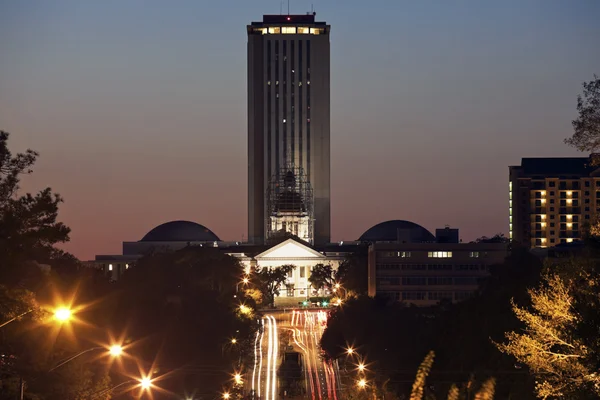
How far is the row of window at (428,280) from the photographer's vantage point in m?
163

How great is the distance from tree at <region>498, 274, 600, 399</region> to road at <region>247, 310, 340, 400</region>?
43310mm

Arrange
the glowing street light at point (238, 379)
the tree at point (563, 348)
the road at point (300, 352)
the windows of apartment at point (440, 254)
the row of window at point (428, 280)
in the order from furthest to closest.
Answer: the windows of apartment at point (440, 254) < the row of window at point (428, 280) < the road at point (300, 352) < the glowing street light at point (238, 379) < the tree at point (563, 348)

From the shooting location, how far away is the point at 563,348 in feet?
126

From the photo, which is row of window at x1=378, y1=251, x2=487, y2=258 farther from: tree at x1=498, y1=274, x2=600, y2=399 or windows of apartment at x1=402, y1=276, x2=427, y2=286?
tree at x1=498, y1=274, x2=600, y2=399

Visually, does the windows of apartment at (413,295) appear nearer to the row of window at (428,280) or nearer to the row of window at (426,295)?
the row of window at (426,295)

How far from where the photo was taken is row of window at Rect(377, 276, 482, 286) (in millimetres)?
163375

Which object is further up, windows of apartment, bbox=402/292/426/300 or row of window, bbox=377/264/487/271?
row of window, bbox=377/264/487/271

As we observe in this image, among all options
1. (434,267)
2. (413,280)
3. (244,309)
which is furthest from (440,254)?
(244,309)

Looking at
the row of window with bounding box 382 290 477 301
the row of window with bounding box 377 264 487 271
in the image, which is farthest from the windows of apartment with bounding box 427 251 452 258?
the row of window with bounding box 382 290 477 301

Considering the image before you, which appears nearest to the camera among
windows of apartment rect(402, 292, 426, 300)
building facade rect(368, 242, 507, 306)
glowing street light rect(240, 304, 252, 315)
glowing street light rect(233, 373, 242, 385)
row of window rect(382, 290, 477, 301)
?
glowing street light rect(233, 373, 242, 385)

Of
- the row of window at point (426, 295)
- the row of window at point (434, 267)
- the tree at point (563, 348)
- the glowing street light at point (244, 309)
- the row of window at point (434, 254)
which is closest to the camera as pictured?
the tree at point (563, 348)

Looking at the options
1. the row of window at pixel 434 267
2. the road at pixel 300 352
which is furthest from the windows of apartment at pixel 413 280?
the road at pixel 300 352

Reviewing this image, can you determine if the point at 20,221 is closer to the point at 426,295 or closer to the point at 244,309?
the point at 244,309

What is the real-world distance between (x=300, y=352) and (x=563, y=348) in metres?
75.2
